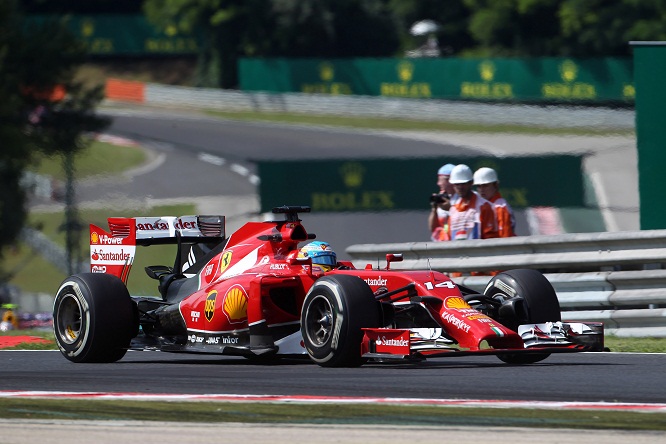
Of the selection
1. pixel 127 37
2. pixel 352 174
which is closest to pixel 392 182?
pixel 352 174

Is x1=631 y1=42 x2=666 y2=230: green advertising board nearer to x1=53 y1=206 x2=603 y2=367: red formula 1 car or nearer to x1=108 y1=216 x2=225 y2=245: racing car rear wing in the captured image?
x1=53 y1=206 x2=603 y2=367: red formula 1 car

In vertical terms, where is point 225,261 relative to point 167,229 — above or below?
below

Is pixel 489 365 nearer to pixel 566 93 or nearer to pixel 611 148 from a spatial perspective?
pixel 611 148

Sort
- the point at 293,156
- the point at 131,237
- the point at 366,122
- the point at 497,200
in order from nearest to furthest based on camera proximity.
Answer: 1. the point at 131,237
2. the point at 497,200
3. the point at 293,156
4. the point at 366,122

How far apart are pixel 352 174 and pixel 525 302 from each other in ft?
52.4

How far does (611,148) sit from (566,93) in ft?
45.1

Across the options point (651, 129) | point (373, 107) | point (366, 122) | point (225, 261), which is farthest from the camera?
point (373, 107)

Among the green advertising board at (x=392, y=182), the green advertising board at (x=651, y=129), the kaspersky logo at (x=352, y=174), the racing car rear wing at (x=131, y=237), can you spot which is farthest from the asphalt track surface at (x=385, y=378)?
the kaspersky logo at (x=352, y=174)

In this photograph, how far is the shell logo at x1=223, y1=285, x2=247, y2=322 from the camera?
384 inches

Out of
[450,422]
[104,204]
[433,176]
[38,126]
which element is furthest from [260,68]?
[450,422]

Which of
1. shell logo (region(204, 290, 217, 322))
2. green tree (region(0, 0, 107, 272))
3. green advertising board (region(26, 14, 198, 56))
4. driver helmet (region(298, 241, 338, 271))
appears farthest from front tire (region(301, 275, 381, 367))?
green advertising board (region(26, 14, 198, 56))

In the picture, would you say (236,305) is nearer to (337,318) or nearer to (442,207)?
(337,318)

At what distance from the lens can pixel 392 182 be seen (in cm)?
2388

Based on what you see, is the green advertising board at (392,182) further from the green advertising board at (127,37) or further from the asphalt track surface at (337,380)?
the green advertising board at (127,37)
